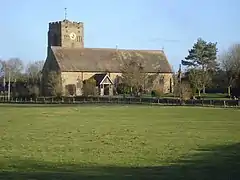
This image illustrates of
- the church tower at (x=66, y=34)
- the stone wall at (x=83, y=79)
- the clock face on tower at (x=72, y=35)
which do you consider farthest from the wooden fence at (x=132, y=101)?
the clock face on tower at (x=72, y=35)

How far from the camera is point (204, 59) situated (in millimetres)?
114250

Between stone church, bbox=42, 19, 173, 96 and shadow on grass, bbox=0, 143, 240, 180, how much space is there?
90.9m

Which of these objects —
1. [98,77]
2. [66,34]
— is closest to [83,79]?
[98,77]

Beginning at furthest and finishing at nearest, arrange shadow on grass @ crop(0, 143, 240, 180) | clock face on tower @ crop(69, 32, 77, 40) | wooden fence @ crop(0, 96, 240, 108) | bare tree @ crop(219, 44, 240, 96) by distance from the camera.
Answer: clock face on tower @ crop(69, 32, 77, 40), bare tree @ crop(219, 44, 240, 96), wooden fence @ crop(0, 96, 240, 108), shadow on grass @ crop(0, 143, 240, 180)

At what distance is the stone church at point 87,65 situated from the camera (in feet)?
370

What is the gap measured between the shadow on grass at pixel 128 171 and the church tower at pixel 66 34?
11717cm

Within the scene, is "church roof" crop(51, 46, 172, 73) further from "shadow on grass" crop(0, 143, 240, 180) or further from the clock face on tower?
"shadow on grass" crop(0, 143, 240, 180)

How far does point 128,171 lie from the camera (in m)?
14.0

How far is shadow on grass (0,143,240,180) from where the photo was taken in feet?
42.5

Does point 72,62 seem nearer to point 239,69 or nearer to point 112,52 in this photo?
point 112,52

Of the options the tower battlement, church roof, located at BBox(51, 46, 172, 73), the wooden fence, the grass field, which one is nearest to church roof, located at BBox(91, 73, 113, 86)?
church roof, located at BBox(51, 46, 172, 73)

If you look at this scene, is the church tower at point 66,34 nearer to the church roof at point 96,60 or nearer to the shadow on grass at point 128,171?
the church roof at point 96,60

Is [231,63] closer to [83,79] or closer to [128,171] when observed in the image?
[83,79]

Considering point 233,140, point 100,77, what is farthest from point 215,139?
point 100,77
